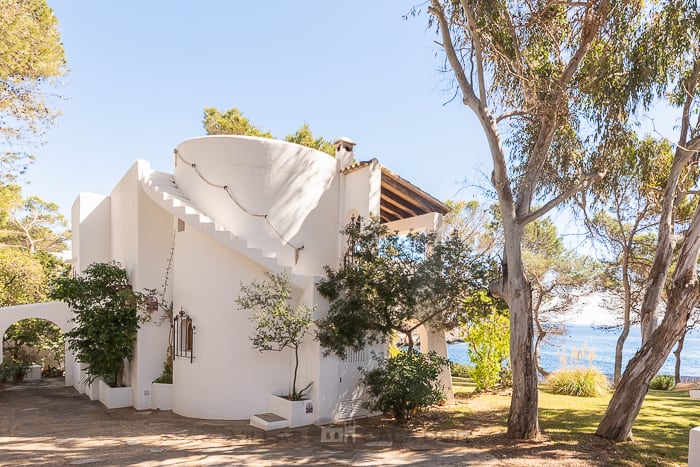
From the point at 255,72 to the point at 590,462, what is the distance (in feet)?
49.3

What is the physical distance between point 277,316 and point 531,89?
7119 millimetres

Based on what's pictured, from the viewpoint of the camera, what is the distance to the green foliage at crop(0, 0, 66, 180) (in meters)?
9.97

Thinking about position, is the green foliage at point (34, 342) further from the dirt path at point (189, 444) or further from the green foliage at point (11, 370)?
the dirt path at point (189, 444)

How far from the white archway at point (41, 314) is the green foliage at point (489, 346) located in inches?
527

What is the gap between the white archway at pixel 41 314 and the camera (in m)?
15.1

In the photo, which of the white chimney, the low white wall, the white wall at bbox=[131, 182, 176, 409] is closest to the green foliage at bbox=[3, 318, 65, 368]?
the white wall at bbox=[131, 182, 176, 409]

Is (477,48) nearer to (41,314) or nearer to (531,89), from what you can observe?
(531,89)

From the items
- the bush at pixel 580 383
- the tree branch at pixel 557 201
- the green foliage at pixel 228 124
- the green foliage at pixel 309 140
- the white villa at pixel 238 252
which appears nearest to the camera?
the tree branch at pixel 557 201

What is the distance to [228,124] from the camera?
64.7ft

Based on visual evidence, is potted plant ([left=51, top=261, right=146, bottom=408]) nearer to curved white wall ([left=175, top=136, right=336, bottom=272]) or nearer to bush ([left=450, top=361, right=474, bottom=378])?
curved white wall ([left=175, top=136, right=336, bottom=272])

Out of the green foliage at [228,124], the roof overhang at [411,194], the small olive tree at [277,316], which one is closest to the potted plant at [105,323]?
the small olive tree at [277,316]

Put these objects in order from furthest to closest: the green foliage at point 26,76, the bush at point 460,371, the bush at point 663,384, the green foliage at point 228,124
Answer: the green foliage at point 228,124 < the bush at point 460,371 < the bush at point 663,384 < the green foliage at point 26,76

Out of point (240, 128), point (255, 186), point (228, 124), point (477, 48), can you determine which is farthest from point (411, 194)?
point (228, 124)

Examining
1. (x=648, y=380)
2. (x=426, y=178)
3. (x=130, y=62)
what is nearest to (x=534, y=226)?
(x=426, y=178)
